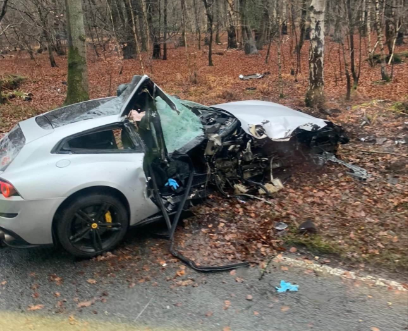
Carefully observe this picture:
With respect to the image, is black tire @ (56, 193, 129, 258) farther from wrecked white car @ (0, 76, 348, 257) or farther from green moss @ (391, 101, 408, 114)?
green moss @ (391, 101, 408, 114)

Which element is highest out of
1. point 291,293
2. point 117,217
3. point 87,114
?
point 87,114

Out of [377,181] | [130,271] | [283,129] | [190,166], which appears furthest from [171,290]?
[377,181]

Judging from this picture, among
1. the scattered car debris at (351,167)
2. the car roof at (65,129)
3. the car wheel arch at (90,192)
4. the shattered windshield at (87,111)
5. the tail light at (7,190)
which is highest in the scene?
the shattered windshield at (87,111)

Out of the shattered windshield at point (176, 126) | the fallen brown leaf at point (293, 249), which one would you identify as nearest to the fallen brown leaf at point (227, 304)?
the fallen brown leaf at point (293, 249)

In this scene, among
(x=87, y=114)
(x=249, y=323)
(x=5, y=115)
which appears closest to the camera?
(x=249, y=323)

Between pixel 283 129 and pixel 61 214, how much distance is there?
10.9ft

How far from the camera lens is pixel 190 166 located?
5.23 meters

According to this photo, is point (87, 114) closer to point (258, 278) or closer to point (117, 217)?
point (117, 217)

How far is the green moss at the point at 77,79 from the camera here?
422 inches

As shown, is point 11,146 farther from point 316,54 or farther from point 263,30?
point 263,30

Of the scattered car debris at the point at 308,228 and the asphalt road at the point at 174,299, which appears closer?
the asphalt road at the point at 174,299

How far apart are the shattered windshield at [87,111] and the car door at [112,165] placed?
249mm

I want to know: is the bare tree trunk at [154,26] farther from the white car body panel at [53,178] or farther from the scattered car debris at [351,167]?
the white car body panel at [53,178]

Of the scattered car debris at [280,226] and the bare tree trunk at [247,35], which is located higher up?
the bare tree trunk at [247,35]
